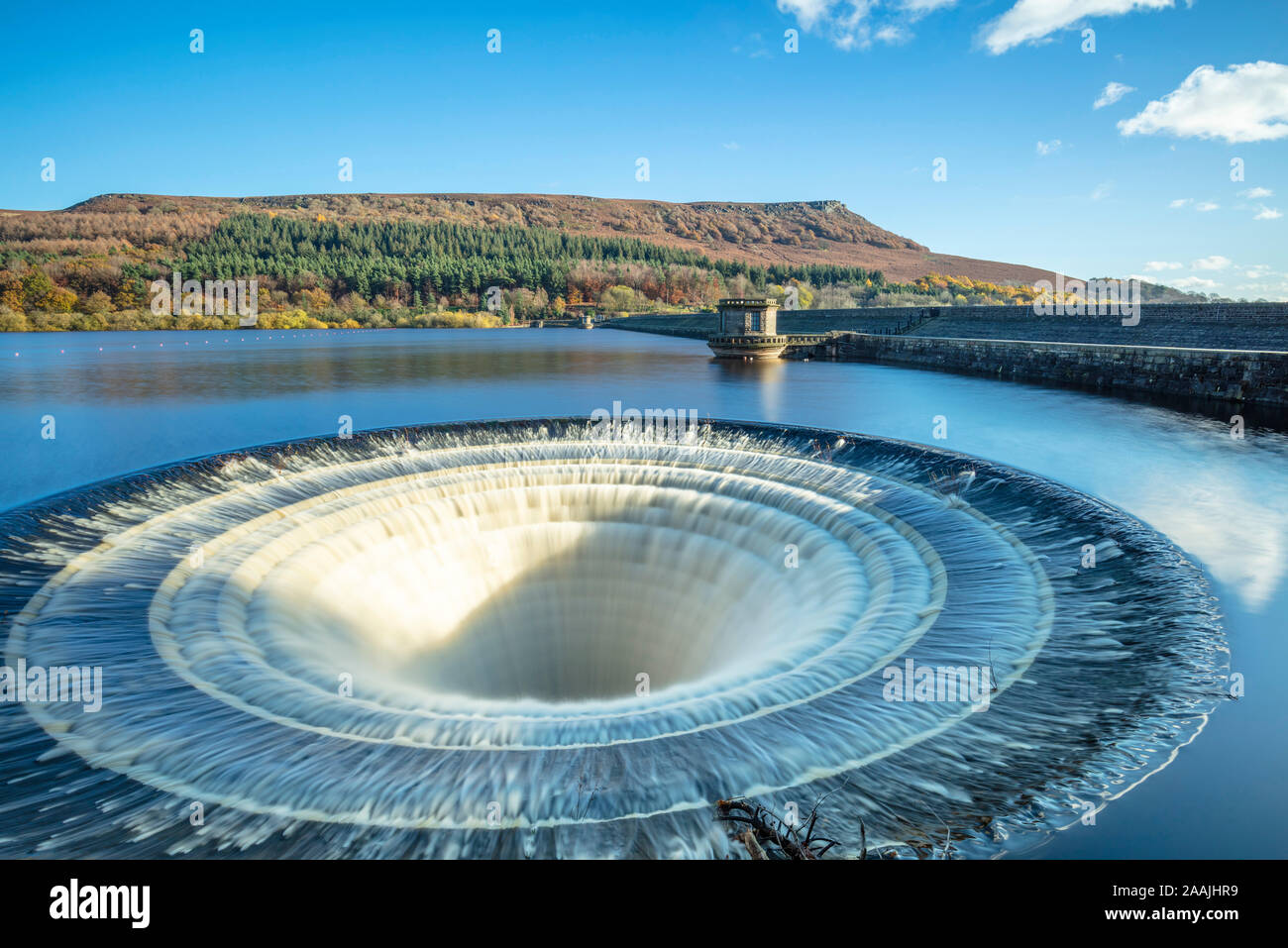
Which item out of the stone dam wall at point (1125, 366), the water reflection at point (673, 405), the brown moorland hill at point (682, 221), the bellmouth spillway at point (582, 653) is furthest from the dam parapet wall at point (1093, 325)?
the brown moorland hill at point (682, 221)

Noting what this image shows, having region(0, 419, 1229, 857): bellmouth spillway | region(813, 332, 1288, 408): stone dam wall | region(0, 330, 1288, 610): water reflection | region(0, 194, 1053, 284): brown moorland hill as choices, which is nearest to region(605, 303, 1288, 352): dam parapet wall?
region(813, 332, 1288, 408): stone dam wall

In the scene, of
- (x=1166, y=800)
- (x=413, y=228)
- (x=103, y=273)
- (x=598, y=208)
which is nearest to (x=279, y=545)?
(x=1166, y=800)

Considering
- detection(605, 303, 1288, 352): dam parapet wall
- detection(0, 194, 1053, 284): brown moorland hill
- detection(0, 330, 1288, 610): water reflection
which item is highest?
detection(0, 194, 1053, 284): brown moorland hill

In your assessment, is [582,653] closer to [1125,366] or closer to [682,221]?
[1125,366]

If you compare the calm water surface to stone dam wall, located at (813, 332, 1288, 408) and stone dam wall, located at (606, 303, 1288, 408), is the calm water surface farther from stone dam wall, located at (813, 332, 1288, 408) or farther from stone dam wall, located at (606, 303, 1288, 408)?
stone dam wall, located at (606, 303, 1288, 408)

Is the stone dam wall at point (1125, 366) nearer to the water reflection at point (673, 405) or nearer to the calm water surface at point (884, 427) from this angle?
the water reflection at point (673, 405)
